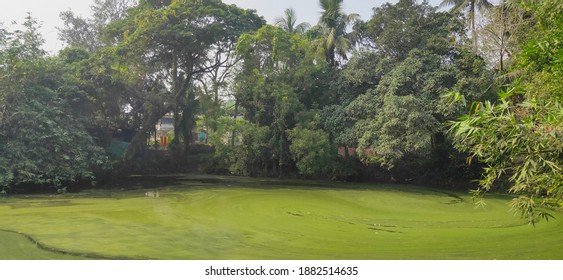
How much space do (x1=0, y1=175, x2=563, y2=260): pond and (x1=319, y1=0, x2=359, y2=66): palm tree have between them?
8.12 meters

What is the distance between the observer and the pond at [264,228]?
15.1 feet

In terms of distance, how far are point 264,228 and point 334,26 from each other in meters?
12.1

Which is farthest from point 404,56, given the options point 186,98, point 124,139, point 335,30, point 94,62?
point 124,139

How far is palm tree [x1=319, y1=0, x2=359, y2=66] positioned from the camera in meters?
15.8

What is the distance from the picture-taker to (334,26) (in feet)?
53.5

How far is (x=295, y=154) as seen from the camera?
13297mm

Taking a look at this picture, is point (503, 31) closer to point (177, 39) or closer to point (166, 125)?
point (177, 39)

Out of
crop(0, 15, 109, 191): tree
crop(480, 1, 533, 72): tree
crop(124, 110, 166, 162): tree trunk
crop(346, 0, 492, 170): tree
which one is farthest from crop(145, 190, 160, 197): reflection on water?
crop(480, 1, 533, 72): tree

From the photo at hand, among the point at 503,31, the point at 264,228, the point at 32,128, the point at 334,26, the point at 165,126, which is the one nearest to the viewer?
the point at 264,228

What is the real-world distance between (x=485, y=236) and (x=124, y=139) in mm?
16960

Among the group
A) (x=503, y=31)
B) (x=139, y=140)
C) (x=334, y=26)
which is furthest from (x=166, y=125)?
(x=503, y=31)

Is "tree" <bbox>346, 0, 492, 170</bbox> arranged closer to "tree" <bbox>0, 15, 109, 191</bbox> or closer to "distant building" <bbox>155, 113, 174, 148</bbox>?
"tree" <bbox>0, 15, 109, 191</bbox>

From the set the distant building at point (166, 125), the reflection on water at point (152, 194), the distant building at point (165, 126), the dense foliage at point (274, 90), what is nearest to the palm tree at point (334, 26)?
the dense foliage at point (274, 90)

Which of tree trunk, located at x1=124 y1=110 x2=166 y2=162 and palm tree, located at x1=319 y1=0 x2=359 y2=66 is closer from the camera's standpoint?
palm tree, located at x1=319 y1=0 x2=359 y2=66
